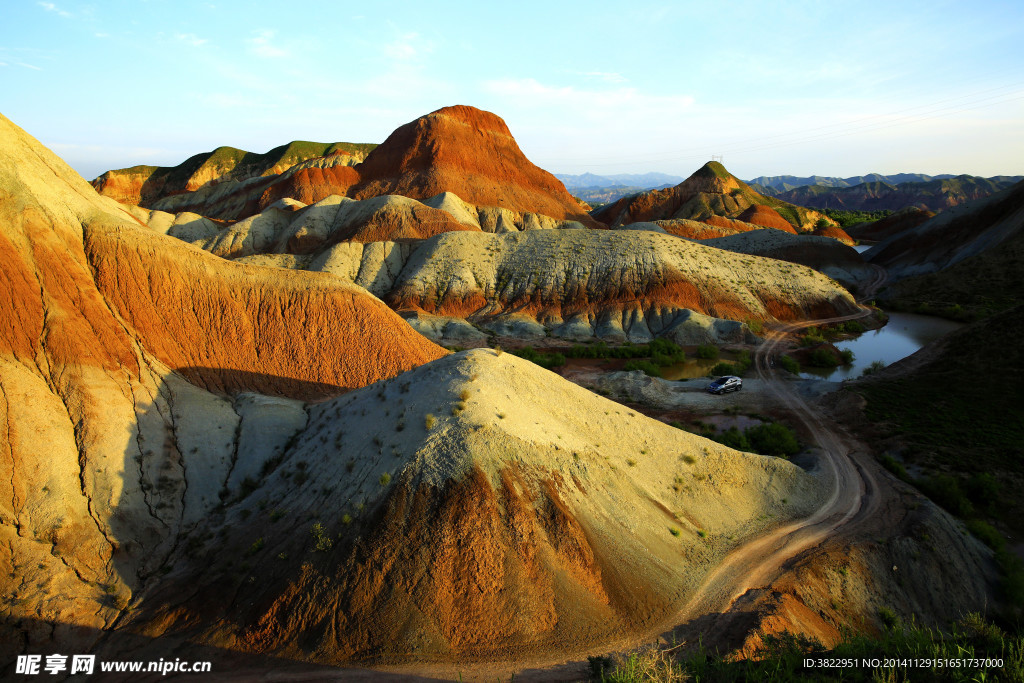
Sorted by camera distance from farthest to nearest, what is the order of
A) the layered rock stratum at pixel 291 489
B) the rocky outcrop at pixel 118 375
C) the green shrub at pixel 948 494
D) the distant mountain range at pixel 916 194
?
1. the distant mountain range at pixel 916 194
2. the green shrub at pixel 948 494
3. the rocky outcrop at pixel 118 375
4. the layered rock stratum at pixel 291 489

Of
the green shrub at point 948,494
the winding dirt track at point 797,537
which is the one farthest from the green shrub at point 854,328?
the green shrub at point 948,494

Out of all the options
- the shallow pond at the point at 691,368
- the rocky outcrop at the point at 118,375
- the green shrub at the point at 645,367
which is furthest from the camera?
the shallow pond at the point at 691,368

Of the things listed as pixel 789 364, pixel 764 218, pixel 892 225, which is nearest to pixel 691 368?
pixel 789 364

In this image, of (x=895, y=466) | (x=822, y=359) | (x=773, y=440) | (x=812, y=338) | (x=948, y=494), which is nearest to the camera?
(x=948, y=494)

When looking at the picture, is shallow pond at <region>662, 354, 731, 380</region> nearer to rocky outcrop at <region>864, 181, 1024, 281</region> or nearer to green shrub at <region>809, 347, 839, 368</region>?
green shrub at <region>809, 347, 839, 368</region>

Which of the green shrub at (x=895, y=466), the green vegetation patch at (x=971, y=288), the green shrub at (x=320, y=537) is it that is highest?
the green vegetation patch at (x=971, y=288)

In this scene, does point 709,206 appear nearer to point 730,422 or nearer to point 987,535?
point 730,422

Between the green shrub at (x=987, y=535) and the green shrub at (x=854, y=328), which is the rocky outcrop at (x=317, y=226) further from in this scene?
the green shrub at (x=987, y=535)

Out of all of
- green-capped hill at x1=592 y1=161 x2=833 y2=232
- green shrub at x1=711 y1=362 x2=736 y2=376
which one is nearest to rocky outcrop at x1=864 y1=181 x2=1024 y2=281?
green-capped hill at x1=592 y1=161 x2=833 y2=232
